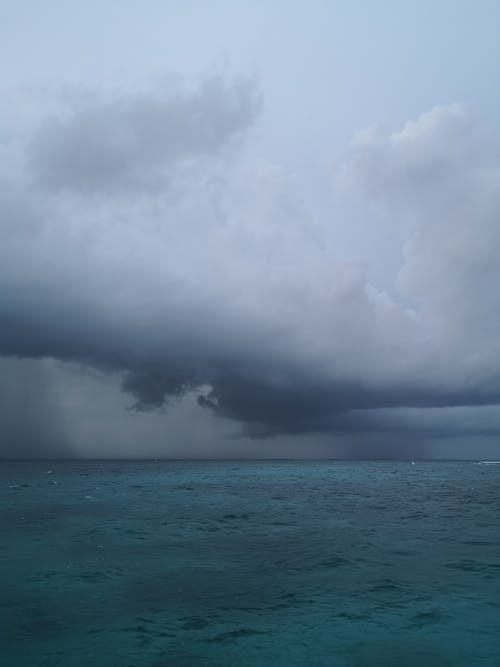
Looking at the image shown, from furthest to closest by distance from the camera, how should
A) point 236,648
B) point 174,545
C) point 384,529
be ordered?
point 384,529
point 174,545
point 236,648

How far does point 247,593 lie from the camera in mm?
22922

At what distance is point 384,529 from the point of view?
42.2 m

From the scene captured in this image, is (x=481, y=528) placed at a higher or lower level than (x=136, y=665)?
lower

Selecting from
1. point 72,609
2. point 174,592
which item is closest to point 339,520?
point 174,592

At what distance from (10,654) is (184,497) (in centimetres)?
5888

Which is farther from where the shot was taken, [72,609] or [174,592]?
[174,592]

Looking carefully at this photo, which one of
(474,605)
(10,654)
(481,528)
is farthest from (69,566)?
(481,528)

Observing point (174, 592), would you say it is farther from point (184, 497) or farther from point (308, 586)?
point (184, 497)

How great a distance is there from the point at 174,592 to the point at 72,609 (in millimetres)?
4475

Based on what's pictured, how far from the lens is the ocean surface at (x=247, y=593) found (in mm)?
16484

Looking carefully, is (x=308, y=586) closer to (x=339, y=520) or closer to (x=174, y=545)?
(x=174, y=545)

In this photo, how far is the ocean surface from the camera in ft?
54.1

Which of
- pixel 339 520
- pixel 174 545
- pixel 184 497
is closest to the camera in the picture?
pixel 174 545

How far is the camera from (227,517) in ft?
162
